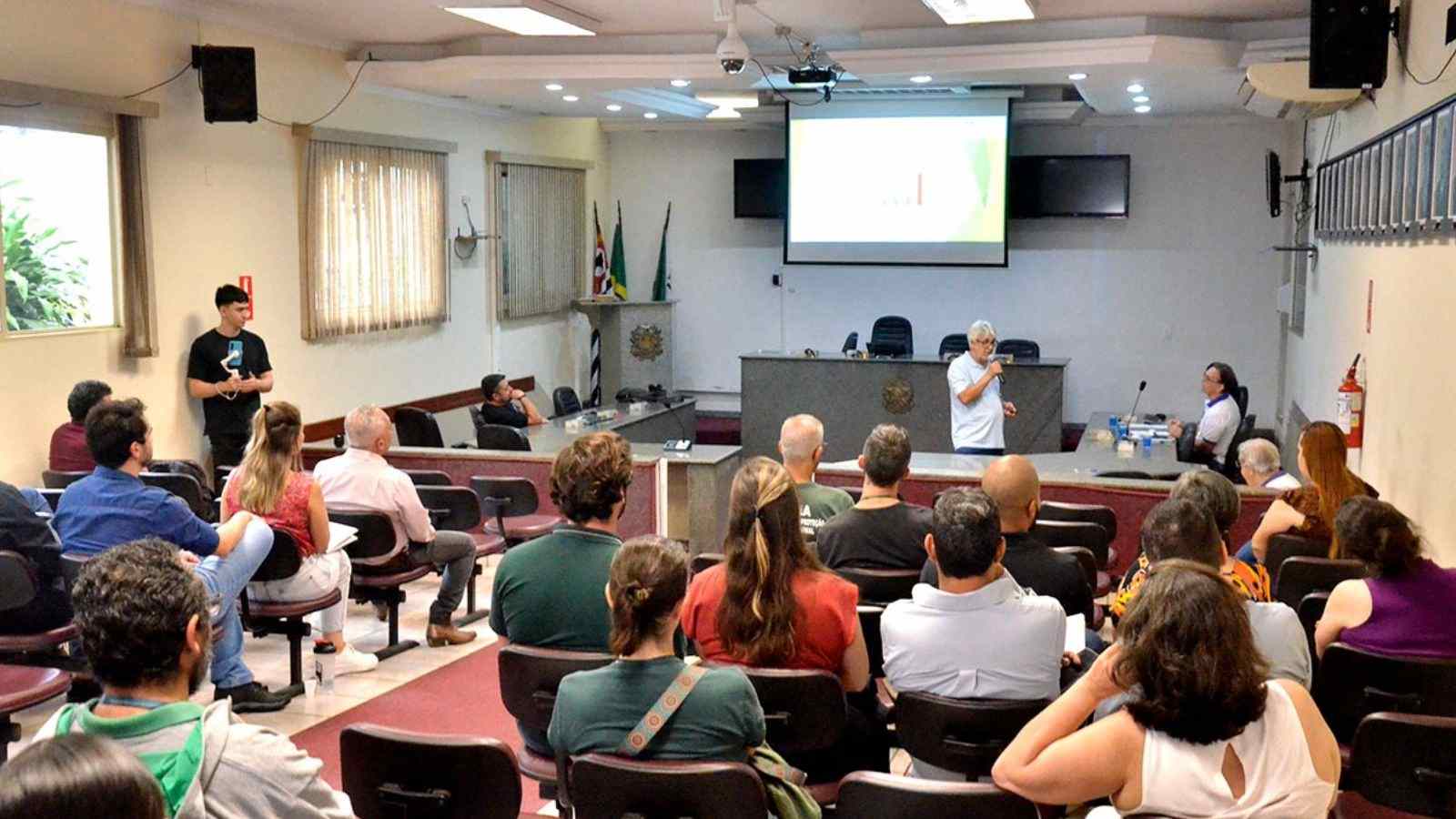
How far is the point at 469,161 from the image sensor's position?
11625 mm

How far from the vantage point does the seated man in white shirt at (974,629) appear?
9.98ft

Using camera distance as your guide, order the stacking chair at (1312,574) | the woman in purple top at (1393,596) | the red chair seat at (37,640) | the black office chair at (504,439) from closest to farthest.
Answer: the woman in purple top at (1393,596) → the stacking chair at (1312,574) → the red chair seat at (37,640) → the black office chair at (504,439)

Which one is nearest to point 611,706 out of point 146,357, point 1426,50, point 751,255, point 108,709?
point 108,709

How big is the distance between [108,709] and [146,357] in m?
6.38

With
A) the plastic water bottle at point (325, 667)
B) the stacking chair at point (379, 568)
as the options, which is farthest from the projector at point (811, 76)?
the plastic water bottle at point (325, 667)

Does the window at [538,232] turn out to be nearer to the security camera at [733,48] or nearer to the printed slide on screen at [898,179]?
the printed slide on screen at [898,179]

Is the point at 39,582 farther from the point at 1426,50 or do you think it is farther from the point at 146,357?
the point at 1426,50

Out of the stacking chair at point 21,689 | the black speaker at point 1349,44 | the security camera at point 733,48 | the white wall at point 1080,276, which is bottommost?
the stacking chair at point 21,689

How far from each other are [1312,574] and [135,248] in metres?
6.49

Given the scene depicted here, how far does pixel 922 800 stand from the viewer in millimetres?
2373

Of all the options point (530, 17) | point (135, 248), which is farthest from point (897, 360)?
point (135, 248)

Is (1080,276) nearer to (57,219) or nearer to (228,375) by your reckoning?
(228,375)

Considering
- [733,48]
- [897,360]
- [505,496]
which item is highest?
[733,48]

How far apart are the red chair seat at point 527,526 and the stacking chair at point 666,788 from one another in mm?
4064
